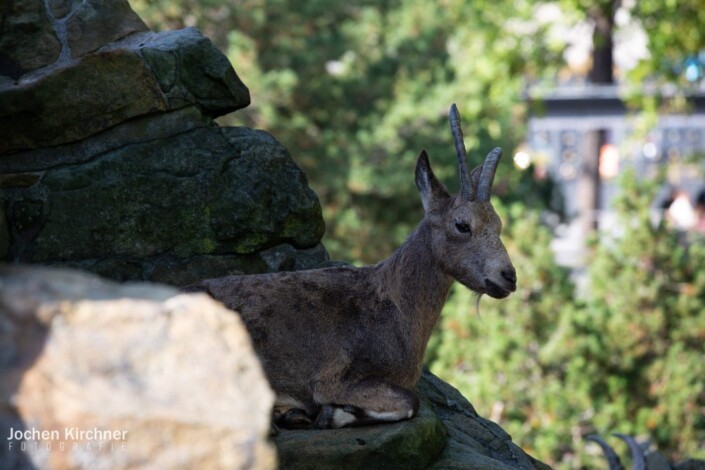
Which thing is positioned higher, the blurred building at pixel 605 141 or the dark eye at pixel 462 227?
the dark eye at pixel 462 227

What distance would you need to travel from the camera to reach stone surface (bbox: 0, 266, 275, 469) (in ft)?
10.2

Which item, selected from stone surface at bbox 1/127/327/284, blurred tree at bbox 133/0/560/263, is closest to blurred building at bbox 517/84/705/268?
blurred tree at bbox 133/0/560/263

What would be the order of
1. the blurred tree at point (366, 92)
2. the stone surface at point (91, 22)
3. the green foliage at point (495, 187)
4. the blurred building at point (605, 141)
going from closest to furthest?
1. the stone surface at point (91, 22)
2. the green foliage at point (495, 187)
3. the blurred tree at point (366, 92)
4. the blurred building at point (605, 141)

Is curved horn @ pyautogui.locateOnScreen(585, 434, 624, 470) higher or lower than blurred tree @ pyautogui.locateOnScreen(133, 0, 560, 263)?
lower

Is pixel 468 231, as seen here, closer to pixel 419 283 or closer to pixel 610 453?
pixel 419 283

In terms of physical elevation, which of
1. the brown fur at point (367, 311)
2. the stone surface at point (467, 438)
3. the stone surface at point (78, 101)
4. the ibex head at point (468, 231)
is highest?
the stone surface at point (78, 101)

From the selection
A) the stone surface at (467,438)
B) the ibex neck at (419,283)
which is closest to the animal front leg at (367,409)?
the stone surface at (467,438)

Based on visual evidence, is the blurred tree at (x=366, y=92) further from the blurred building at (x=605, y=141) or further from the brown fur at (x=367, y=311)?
the brown fur at (x=367, y=311)

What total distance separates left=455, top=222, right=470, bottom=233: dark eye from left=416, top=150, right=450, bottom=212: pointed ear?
0.81ft

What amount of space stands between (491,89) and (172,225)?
9.73 metres

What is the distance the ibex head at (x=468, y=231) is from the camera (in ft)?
18.0

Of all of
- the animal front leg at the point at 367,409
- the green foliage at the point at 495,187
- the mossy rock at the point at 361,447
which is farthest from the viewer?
the green foliage at the point at 495,187

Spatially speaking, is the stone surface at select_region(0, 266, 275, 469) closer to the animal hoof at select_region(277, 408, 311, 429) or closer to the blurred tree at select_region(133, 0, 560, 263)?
the animal hoof at select_region(277, 408, 311, 429)

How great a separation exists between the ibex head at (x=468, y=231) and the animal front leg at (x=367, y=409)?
709 mm
